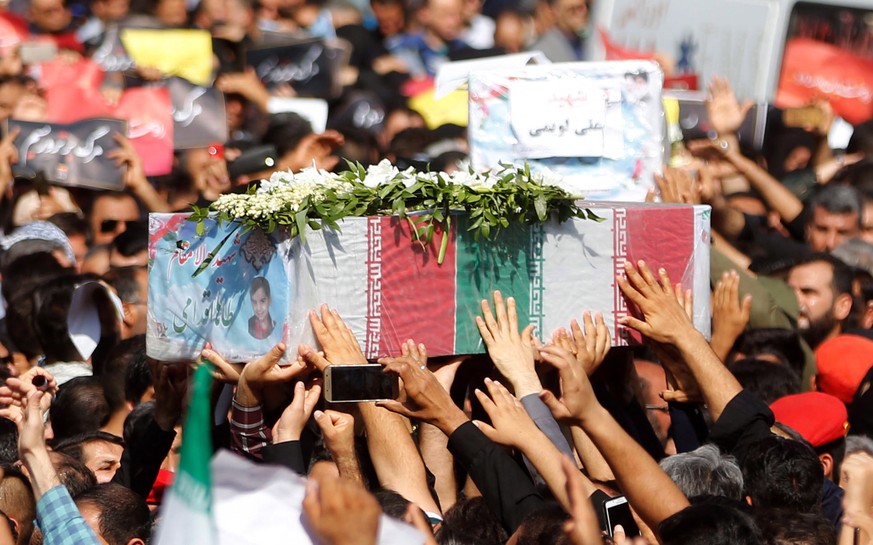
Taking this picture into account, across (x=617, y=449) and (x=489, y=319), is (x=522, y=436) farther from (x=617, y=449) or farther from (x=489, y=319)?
(x=489, y=319)

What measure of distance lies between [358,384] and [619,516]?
1.02 meters

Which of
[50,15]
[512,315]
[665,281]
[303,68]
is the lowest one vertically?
[512,315]

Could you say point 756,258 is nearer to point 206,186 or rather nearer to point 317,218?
point 206,186

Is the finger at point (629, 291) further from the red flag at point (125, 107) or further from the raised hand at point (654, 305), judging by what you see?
the red flag at point (125, 107)

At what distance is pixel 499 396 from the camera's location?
4867 mm

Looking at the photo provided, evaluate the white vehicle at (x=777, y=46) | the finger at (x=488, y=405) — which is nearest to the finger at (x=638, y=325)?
the finger at (x=488, y=405)

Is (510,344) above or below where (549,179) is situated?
below

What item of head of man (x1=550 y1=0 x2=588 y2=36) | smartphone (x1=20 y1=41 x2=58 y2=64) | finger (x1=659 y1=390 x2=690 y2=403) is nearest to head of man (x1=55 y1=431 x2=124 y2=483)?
finger (x1=659 y1=390 x2=690 y2=403)

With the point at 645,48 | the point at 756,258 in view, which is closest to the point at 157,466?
the point at 756,258

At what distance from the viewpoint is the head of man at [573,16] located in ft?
45.2

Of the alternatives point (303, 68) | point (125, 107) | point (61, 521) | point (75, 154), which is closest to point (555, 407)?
point (61, 521)

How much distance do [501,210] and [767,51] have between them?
744cm

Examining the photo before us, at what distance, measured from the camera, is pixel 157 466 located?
572 centimetres

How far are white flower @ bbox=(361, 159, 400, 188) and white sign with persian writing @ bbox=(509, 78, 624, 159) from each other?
34.1 inches
